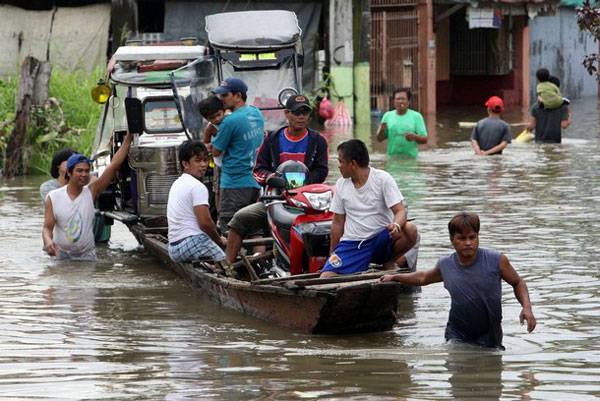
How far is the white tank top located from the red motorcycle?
2731mm

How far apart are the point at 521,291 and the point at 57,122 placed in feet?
44.9

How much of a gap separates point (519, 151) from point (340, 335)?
13.6 meters

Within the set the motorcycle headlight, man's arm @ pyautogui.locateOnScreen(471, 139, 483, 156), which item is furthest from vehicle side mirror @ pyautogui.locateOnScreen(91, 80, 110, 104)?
man's arm @ pyautogui.locateOnScreen(471, 139, 483, 156)

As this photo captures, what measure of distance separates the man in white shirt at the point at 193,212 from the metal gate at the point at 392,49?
2209cm

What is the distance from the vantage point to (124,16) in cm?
2764

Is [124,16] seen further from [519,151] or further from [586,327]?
[586,327]

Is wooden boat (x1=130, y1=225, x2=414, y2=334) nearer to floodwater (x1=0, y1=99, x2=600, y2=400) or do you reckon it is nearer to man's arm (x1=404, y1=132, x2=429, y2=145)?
floodwater (x1=0, y1=99, x2=600, y2=400)

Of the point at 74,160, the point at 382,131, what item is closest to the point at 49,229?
the point at 74,160

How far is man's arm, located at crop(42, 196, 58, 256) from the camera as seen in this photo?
12188mm

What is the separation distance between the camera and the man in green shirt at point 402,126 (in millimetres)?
18141

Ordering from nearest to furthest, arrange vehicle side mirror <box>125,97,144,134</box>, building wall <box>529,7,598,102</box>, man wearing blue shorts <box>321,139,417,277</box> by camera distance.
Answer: man wearing blue shorts <box>321,139,417,277</box>
vehicle side mirror <box>125,97,144,134</box>
building wall <box>529,7,598,102</box>

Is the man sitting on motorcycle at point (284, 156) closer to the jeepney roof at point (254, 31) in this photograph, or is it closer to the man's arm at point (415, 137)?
the jeepney roof at point (254, 31)

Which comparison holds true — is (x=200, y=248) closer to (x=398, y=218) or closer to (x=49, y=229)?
(x=49, y=229)

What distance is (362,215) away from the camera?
9.29m
